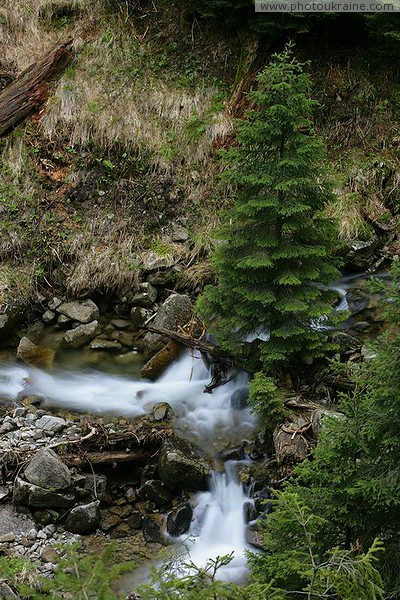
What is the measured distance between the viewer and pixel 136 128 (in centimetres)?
1048

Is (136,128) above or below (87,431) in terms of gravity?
above

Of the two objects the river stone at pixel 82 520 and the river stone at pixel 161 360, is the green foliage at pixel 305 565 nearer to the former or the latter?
the river stone at pixel 82 520

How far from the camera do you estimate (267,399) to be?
636 centimetres

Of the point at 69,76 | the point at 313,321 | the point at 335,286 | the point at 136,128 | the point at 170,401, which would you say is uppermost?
the point at 69,76

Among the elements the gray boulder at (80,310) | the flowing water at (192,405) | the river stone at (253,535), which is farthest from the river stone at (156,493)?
the gray boulder at (80,310)

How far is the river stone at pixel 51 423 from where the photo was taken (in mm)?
7095

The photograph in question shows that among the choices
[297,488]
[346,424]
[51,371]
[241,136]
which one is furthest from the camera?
[51,371]

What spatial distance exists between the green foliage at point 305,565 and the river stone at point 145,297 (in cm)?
509

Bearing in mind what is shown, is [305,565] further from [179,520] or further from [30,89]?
[30,89]

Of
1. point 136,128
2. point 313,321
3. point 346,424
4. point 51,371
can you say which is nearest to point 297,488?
point 346,424

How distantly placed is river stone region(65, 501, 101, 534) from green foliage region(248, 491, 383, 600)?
91.4 inches

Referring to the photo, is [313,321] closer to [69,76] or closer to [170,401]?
[170,401]

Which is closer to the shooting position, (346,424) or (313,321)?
(346,424)

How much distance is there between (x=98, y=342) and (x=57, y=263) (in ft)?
5.43
